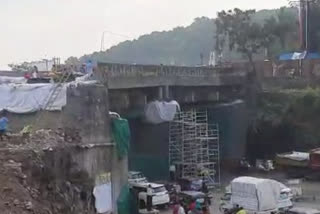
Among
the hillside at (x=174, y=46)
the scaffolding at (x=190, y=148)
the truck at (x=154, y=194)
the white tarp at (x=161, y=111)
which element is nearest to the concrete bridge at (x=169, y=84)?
the white tarp at (x=161, y=111)

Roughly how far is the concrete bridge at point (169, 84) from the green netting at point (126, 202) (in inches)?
301

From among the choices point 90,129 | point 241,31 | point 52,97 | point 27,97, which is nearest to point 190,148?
point 27,97

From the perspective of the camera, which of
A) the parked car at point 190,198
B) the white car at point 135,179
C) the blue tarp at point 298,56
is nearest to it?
the parked car at point 190,198

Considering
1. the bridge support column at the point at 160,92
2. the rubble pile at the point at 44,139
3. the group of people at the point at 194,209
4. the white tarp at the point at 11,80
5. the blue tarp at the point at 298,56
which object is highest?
the blue tarp at the point at 298,56

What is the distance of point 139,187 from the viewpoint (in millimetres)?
32094

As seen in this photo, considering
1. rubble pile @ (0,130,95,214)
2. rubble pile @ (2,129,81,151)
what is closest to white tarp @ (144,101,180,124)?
→ rubble pile @ (2,129,81,151)

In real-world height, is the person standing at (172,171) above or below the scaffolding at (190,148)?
below

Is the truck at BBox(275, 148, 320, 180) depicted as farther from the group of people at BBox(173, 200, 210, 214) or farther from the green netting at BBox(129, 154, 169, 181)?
the group of people at BBox(173, 200, 210, 214)

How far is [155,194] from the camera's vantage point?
31672mm

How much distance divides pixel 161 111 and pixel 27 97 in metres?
11.0

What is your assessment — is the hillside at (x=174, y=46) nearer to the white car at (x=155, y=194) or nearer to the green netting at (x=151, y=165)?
the green netting at (x=151, y=165)

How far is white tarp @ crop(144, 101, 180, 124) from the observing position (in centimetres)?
3806

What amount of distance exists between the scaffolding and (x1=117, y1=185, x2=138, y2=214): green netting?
1127 centimetres

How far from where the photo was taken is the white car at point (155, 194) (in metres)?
31.5
